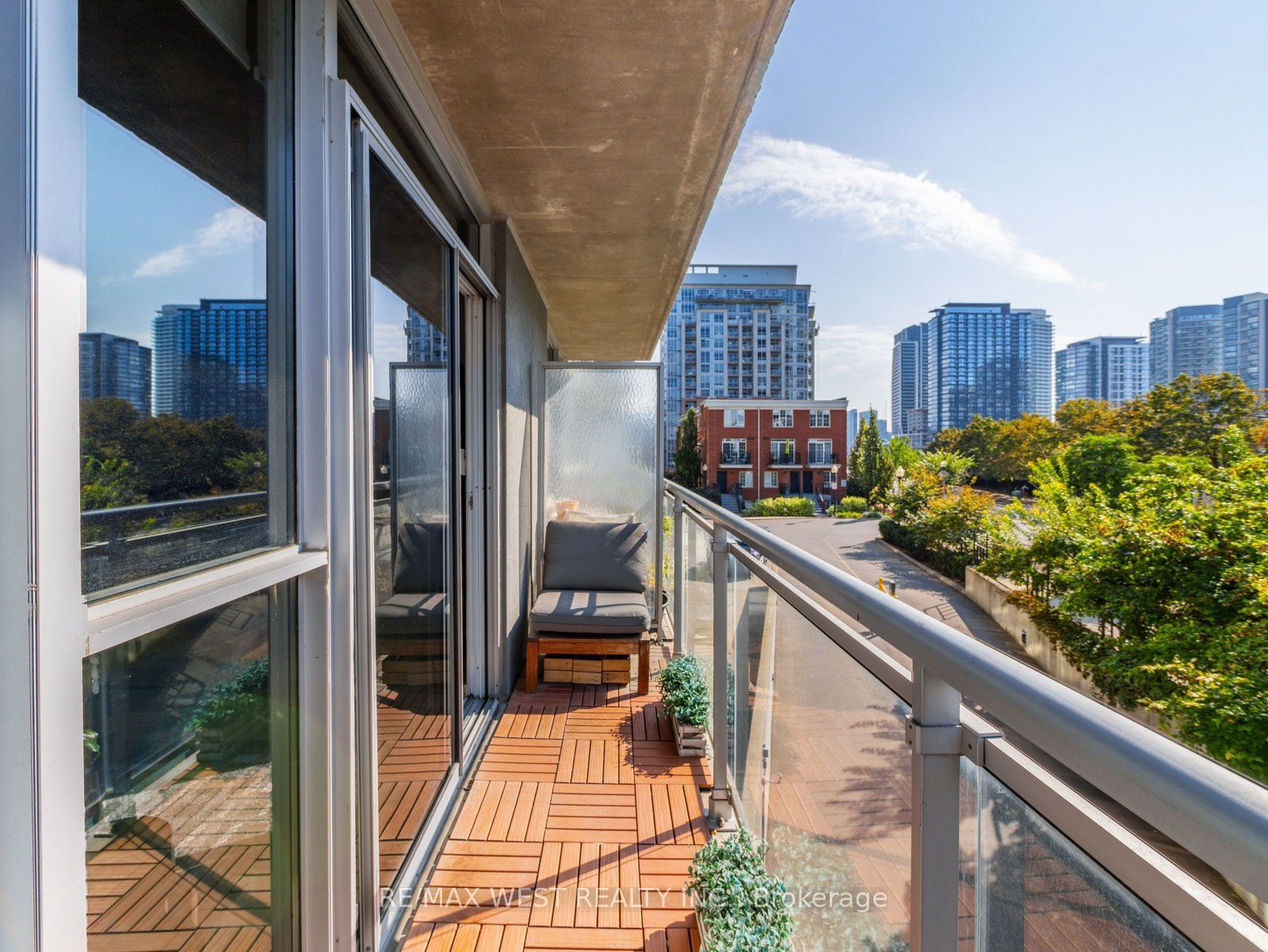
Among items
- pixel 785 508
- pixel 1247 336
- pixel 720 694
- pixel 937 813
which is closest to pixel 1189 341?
pixel 1247 336

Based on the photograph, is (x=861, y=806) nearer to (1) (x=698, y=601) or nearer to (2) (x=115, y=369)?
(2) (x=115, y=369)

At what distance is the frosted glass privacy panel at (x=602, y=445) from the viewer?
4355 mm

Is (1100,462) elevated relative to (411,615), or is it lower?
elevated

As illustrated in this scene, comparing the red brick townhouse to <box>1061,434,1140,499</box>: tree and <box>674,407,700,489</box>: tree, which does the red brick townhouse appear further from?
<box>1061,434,1140,499</box>: tree

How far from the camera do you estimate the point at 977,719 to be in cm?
69

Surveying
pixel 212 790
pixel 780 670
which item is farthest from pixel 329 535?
pixel 780 670

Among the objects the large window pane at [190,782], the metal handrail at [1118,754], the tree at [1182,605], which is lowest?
the tree at [1182,605]

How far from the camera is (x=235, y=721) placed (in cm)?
96

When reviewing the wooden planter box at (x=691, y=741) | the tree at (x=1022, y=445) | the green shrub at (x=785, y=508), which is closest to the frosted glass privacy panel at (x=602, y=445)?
the wooden planter box at (x=691, y=741)

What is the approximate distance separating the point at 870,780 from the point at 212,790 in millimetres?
931

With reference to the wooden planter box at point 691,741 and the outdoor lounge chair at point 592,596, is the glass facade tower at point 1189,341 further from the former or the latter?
the wooden planter box at point 691,741

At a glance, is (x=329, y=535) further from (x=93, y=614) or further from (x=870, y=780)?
(x=870, y=780)

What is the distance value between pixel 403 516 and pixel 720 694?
1180mm

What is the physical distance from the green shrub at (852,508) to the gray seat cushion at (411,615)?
2964 cm
